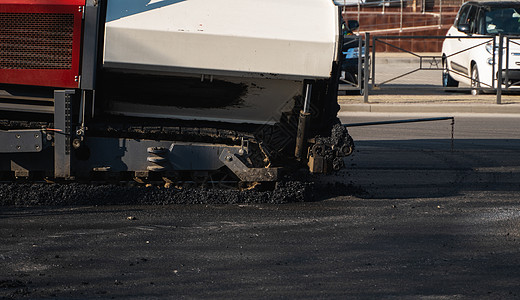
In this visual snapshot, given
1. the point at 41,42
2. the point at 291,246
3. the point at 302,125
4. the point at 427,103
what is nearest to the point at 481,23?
the point at 427,103

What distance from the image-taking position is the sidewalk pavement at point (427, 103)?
14.5 metres

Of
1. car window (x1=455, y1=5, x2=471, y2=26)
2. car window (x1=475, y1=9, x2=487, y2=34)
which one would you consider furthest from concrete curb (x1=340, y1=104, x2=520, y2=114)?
car window (x1=455, y1=5, x2=471, y2=26)

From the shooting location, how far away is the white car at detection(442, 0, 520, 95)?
1530 centimetres

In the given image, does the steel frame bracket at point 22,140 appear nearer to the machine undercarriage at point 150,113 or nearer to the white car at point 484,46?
the machine undercarriage at point 150,113

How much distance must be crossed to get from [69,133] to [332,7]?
2476 millimetres

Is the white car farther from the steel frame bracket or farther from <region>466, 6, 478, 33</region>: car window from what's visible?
the steel frame bracket

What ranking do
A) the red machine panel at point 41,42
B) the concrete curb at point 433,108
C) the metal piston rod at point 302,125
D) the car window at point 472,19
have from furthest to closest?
the car window at point 472,19
the concrete curb at point 433,108
the metal piston rod at point 302,125
the red machine panel at point 41,42

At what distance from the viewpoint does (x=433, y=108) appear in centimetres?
1466

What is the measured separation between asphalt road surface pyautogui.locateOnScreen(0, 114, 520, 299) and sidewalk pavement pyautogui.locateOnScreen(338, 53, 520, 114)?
244 inches

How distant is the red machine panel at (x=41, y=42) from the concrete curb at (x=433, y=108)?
845 centimetres

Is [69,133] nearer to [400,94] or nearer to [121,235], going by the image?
[121,235]

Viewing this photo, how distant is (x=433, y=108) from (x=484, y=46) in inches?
77.4

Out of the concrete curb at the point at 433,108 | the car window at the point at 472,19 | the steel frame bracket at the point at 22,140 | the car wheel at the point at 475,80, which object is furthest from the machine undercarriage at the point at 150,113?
the car window at the point at 472,19

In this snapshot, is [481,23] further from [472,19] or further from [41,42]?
[41,42]
